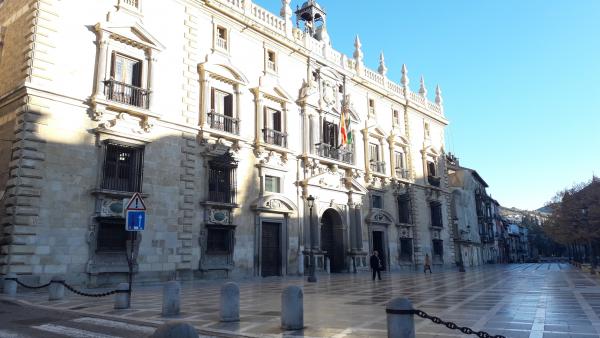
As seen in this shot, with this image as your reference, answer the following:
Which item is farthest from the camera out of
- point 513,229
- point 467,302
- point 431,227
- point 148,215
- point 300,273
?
point 513,229

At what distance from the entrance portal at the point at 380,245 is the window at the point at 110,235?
18.2m

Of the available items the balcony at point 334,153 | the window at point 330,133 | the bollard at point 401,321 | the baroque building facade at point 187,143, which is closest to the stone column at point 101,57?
the baroque building facade at point 187,143

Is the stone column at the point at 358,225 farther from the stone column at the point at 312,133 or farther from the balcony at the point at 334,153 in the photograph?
the stone column at the point at 312,133

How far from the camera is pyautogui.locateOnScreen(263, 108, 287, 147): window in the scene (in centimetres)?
2338

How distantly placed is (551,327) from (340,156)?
833 inches

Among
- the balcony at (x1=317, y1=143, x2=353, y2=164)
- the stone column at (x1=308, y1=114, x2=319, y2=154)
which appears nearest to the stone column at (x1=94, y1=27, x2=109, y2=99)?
the stone column at (x1=308, y1=114, x2=319, y2=154)

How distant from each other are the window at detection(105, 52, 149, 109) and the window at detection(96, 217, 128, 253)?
15.6 feet

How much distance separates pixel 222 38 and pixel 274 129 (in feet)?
17.9

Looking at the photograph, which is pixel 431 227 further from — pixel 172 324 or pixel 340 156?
pixel 172 324

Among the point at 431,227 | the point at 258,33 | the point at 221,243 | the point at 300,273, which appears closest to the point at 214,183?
the point at 221,243

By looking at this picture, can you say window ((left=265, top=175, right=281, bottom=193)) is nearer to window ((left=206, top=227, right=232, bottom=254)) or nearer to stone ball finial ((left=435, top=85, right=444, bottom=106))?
window ((left=206, top=227, right=232, bottom=254))

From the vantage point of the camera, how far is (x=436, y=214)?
121ft

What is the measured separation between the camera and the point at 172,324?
153 inches

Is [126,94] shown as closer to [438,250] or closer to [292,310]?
[292,310]
